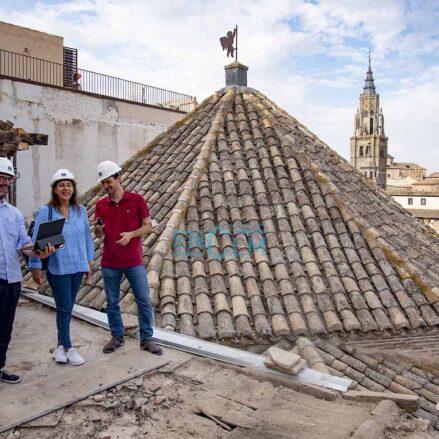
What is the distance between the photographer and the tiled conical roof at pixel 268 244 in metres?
5.91

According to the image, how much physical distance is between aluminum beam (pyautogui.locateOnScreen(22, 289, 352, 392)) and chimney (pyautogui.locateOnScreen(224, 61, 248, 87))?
6379mm

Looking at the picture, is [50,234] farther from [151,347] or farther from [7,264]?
[151,347]

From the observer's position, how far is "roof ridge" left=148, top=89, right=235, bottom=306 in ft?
20.5

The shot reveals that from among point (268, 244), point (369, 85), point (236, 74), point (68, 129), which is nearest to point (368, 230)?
point (268, 244)

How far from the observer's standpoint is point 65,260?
4258 millimetres

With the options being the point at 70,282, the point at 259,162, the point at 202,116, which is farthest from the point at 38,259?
the point at 202,116

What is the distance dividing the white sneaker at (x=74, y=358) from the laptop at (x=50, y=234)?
99 cm

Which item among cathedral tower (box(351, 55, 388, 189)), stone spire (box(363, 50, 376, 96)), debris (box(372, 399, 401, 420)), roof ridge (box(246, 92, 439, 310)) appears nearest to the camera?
debris (box(372, 399, 401, 420))

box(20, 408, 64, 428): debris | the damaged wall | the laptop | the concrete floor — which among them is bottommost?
box(20, 408, 64, 428): debris

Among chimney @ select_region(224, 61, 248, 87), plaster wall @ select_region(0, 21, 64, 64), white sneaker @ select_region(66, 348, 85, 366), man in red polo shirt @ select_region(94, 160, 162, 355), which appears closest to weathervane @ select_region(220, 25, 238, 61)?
chimney @ select_region(224, 61, 248, 87)

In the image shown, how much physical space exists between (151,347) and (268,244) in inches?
108

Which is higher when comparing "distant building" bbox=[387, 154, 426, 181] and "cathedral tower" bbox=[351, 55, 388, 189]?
"cathedral tower" bbox=[351, 55, 388, 189]

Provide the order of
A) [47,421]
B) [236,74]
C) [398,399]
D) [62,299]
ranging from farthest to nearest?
1. [236,74]
2. [62,299]
3. [398,399]
4. [47,421]

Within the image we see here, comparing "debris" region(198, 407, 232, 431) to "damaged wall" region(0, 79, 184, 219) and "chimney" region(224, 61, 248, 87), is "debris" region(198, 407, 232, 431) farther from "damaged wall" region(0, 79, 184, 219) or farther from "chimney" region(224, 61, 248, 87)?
"damaged wall" region(0, 79, 184, 219)
